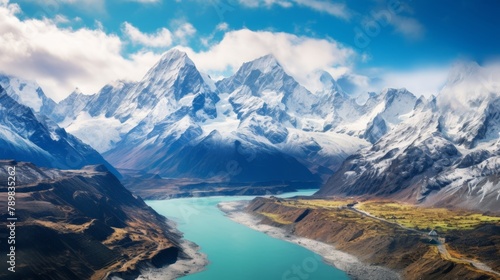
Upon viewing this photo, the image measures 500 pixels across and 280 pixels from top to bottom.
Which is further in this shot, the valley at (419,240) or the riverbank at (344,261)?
the riverbank at (344,261)

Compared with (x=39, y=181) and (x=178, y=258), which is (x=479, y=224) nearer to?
(x=178, y=258)

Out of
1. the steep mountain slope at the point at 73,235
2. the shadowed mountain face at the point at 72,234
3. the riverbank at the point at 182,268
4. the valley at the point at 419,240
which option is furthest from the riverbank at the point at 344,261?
the shadowed mountain face at the point at 72,234

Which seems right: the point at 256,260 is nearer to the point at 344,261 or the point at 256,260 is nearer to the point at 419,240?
the point at 344,261

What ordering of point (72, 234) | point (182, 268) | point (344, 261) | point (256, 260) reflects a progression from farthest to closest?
point (256, 260), point (344, 261), point (182, 268), point (72, 234)

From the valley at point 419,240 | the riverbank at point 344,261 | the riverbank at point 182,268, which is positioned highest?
the valley at point 419,240

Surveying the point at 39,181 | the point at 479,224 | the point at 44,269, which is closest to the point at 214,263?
the point at 44,269

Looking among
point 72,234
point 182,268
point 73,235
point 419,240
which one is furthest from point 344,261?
point 72,234

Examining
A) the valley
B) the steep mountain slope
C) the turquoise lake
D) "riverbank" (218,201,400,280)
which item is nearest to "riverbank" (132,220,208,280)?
the steep mountain slope

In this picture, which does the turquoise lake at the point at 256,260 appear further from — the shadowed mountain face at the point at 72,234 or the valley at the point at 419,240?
the valley at the point at 419,240
